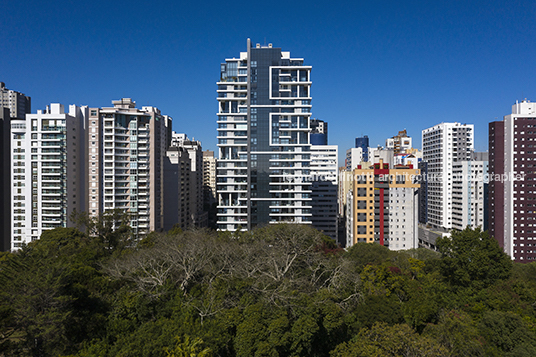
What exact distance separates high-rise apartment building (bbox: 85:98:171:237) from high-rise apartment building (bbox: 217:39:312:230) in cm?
1385

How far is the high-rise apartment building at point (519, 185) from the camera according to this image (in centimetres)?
5575

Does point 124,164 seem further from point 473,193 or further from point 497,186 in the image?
point 473,193

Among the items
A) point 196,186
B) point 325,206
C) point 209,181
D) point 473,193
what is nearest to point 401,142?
point 473,193

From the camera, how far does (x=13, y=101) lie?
309ft

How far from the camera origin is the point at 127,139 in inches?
2111

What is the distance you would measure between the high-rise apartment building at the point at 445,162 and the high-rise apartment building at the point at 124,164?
54961mm

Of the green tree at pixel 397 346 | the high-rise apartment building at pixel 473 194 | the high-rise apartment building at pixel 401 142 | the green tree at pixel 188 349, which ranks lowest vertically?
the green tree at pixel 397 346

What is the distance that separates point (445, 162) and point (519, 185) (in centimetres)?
1977

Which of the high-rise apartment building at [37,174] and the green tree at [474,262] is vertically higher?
the high-rise apartment building at [37,174]

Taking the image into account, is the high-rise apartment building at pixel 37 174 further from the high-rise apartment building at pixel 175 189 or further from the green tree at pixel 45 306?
the green tree at pixel 45 306

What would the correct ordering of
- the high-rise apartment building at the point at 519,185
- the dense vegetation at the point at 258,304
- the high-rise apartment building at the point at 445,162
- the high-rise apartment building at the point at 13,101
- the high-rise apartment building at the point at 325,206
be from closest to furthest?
1. the dense vegetation at the point at 258,304
2. the high-rise apartment building at the point at 519,185
3. the high-rise apartment building at the point at 325,206
4. the high-rise apartment building at the point at 445,162
5. the high-rise apartment building at the point at 13,101

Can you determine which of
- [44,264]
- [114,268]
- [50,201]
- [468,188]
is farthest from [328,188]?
[44,264]

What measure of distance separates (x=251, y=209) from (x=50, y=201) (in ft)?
85.8

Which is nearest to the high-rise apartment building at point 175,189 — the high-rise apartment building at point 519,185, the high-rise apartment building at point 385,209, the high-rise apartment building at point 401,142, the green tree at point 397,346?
the high-rise apartment building at point 385,209
